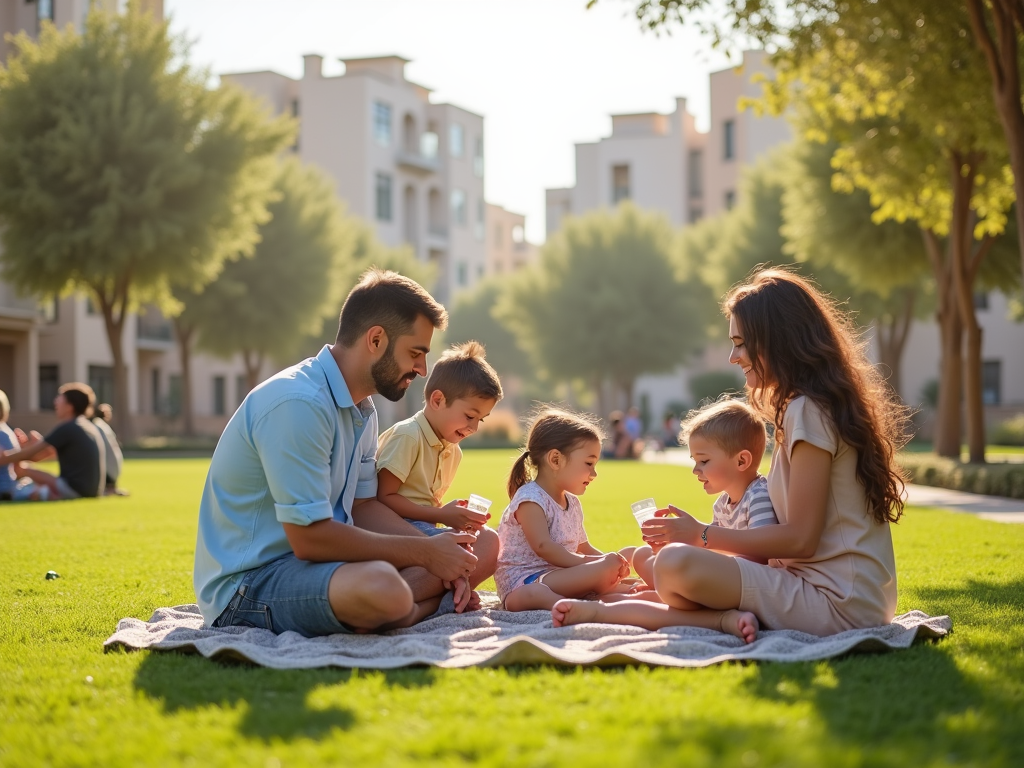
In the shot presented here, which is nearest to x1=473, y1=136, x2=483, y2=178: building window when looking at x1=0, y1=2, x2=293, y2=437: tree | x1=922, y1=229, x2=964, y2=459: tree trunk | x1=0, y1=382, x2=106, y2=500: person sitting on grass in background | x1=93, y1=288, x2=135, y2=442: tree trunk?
x1=0, y1=2, x2=293, y2=437: tree

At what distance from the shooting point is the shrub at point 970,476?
14.1 metres

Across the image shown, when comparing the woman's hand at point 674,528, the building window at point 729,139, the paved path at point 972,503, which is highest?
the building window at point 729,139

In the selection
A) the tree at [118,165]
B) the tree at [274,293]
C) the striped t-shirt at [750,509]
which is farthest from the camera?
the tree at [274,293]

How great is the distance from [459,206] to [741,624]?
67998 millimetres

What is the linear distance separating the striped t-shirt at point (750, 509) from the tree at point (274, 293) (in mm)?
33520

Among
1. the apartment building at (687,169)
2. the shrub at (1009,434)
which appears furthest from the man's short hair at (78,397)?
the apartment building at (687,169)

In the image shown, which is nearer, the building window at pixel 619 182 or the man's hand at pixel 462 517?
the man's hand at pixel 462 517

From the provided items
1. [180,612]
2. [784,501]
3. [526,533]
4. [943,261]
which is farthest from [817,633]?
[943,261]

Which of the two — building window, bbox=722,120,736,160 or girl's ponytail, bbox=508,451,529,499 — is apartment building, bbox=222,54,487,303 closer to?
building window, bbox=722,120,736,160

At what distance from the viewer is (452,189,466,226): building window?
70506mm

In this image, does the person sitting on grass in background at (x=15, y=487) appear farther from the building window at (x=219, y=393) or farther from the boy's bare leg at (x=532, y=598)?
the building window at (x=219, y=393)

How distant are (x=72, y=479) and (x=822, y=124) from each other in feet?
40.5

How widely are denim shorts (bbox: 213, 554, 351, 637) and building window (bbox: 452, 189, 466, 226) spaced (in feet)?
219

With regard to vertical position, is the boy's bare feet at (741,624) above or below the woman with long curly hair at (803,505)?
below
